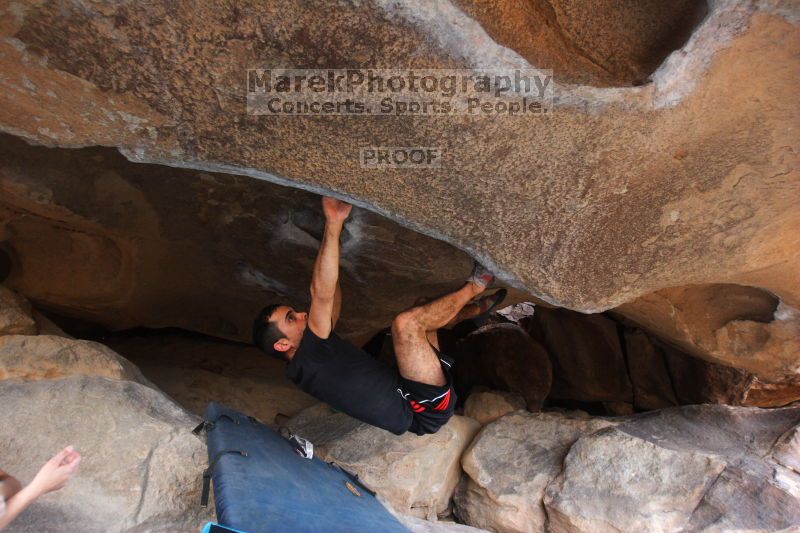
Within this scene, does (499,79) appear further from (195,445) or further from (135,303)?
(135,303)

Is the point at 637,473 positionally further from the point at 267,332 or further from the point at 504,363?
the point at 504,363

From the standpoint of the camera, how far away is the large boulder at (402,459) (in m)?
2.29

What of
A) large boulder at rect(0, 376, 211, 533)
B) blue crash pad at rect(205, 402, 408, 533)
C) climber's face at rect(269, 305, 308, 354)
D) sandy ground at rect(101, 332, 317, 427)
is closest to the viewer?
blue crash pad at rect(205, 402, 408, 533)

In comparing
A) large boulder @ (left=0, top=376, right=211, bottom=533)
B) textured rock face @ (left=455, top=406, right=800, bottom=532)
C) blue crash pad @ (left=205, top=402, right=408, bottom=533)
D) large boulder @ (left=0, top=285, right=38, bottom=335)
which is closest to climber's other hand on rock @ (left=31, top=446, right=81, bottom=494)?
blue crash pad @ (left=205, top=402, right=408, bottom=533)

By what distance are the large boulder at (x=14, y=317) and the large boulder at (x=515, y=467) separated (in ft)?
5.75

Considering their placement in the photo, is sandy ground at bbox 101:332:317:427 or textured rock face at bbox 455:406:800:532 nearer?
textured rock face at bbox 455:406:800:532

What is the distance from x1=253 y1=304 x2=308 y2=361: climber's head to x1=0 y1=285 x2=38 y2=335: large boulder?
86 centimetres

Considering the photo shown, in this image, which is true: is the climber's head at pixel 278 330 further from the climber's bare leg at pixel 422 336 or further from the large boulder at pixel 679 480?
the large boulder at pixel 679 480

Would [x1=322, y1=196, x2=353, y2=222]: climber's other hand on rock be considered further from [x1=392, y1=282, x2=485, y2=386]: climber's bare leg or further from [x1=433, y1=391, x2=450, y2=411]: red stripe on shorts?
[x1=433, y1=391, x2=450, y2=411]: red stripe on shorts

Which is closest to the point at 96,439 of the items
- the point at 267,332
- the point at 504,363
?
the point at 267,332

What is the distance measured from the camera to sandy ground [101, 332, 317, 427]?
8.85 feet

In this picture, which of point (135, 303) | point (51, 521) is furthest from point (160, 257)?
point (51, 521)

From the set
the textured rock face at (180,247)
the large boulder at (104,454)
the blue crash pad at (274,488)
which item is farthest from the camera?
the textured rock face at (180,247)

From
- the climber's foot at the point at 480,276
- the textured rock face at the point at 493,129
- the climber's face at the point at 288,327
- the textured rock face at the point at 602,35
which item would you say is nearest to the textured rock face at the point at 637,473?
the textured rock face at the point at 493,129
